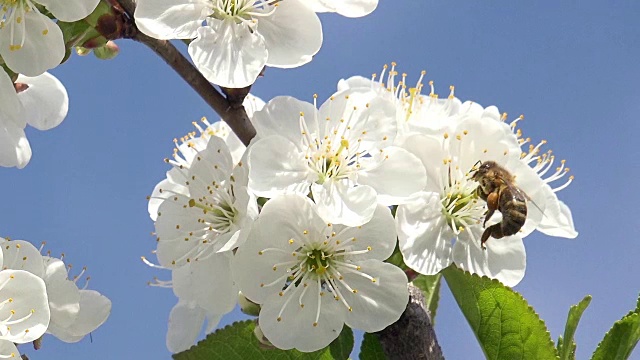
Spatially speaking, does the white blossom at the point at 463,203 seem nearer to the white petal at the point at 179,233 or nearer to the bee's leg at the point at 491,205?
the bee's leg at the point at 491,205

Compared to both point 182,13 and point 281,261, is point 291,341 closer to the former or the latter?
point 281,261

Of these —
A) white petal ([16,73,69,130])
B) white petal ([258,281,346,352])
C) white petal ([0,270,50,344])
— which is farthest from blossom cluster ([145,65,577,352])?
white petal ([16,73,69,130])

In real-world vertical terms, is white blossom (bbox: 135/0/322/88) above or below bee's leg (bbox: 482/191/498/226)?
below

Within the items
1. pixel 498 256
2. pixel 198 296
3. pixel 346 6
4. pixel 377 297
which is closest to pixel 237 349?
pixel 198 296

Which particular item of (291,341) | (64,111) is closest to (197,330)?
(291,341)

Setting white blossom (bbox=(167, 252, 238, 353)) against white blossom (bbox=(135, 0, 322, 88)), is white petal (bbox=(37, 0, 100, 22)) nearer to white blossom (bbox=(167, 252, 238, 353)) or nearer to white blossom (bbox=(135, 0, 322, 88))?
white blossom (bbox=(135, 0, 322, 88))

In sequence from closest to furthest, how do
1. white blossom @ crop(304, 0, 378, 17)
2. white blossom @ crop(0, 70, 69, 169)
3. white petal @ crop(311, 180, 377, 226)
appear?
white petal @ crop(311, 180, 377, 226), white blossom @ crop(304, 0, 378, 17), white blossom @ crop(0, 70, 69, 169)

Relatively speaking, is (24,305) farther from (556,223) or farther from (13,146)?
(556,223)
